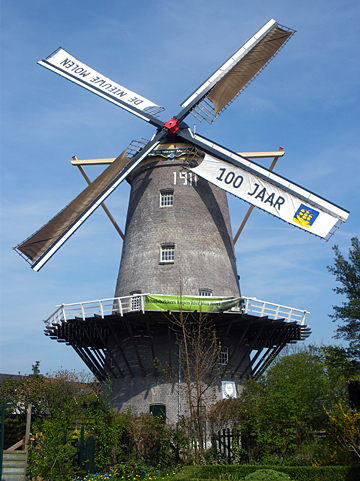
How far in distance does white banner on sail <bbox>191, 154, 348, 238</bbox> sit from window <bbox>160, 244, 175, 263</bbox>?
345cm

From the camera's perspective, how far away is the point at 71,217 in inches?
827

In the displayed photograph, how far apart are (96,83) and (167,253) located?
9.97m


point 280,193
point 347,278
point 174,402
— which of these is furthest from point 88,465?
point 347,278

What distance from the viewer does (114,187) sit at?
21531mm

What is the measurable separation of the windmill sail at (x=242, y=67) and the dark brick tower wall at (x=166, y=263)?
108 inches

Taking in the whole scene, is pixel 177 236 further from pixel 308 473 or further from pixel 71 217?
pixel 308 473

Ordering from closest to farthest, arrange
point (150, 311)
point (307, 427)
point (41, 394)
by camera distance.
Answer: point (307, 427) < point (150, 311) < point (41, 394)

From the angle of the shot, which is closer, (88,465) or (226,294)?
(88,465)

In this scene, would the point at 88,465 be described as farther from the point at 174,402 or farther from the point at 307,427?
the point at 307,427

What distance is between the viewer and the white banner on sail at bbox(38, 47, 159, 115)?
24875mm

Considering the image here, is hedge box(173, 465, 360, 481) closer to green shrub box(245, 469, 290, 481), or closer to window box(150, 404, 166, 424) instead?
green shrub box(245, 469, 290, 481)

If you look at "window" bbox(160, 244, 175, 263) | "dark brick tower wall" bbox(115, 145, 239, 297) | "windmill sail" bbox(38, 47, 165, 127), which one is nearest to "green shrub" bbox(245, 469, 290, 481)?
"dark brick tower wall" bbox(115, 145, 239, 297)

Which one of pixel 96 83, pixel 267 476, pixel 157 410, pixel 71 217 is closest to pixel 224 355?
pixel 157 410

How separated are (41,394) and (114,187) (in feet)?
29.7
